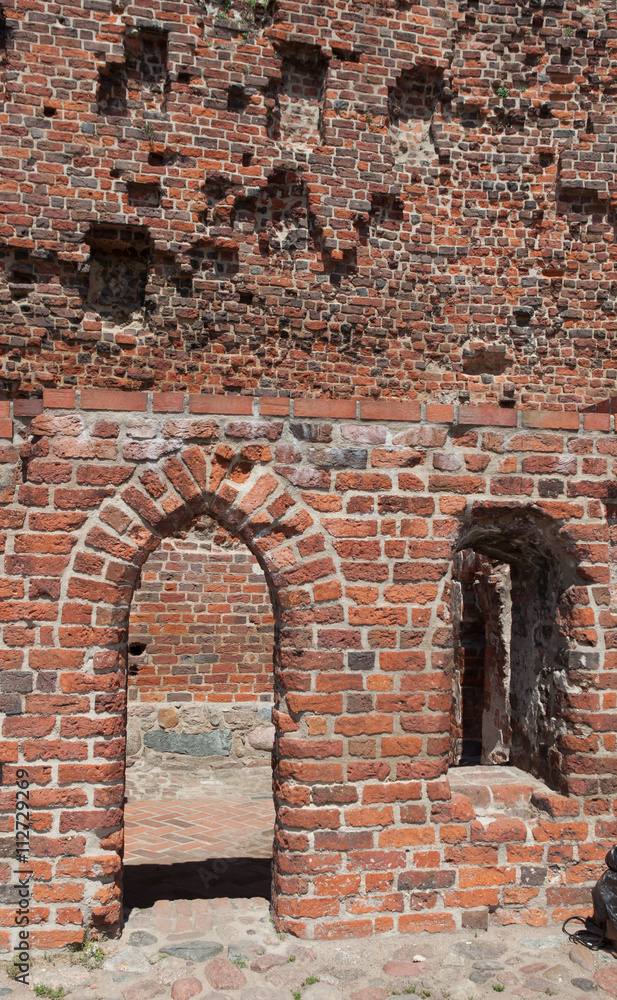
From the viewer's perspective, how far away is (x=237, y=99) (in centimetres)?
966

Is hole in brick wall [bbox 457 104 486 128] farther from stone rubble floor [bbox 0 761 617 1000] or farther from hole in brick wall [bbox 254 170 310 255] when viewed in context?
stone rubble floor [bbox 0 761 617 1000]

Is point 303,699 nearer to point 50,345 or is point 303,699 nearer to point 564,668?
point 564,668

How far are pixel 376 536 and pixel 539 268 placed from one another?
7784 mm

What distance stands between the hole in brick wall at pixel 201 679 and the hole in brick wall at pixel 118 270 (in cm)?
304

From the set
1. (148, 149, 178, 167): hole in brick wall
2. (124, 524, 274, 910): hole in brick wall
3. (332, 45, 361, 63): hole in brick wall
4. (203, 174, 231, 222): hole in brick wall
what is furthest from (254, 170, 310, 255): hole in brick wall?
(124, 524, 274, 910): hole in brick wall

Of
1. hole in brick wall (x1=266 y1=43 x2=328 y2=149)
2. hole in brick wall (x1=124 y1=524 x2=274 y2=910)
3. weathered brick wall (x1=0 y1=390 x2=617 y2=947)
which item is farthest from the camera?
hole in brick wall (x1=266 y1=43 x2=328 y2=149)

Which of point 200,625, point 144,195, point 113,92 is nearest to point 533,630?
point 200,625

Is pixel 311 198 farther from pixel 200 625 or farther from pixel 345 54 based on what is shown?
pixel 200 625

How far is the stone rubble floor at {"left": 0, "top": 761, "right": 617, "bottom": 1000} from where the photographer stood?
3312mm

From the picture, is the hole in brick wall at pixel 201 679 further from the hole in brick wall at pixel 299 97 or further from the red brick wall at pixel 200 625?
the hole in brick wall at pixel 299 97

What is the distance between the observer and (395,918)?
3.78m

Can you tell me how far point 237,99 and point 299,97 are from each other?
0.91 m

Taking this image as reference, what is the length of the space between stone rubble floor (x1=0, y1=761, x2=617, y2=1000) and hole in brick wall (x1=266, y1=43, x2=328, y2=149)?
8.93 m

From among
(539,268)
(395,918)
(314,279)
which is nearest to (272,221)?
(314,279)
